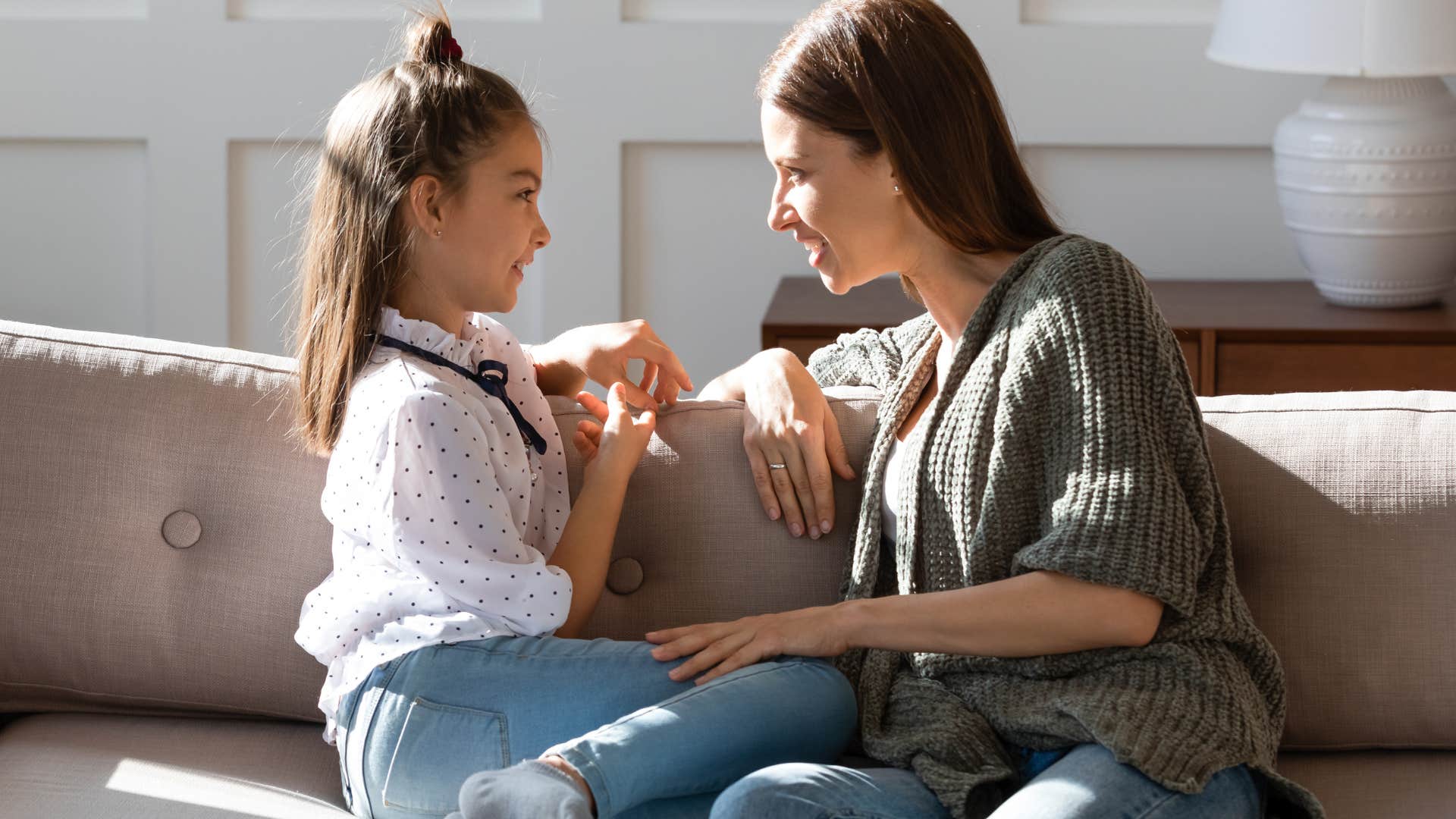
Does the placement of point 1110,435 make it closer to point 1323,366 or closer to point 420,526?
point 420,526

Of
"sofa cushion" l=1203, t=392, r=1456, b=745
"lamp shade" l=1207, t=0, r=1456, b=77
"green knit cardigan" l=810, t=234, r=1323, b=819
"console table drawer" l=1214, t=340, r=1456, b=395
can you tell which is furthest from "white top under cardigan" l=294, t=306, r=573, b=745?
"lamp shade" l=1207, t=0, r=1456, b=77

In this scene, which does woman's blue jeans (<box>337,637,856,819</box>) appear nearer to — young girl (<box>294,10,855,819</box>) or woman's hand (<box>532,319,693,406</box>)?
young girl (<box>294,10,855,819</box>)

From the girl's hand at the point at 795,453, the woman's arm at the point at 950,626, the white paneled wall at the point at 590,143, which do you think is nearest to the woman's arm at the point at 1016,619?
the woman's arm at the point at 950,626

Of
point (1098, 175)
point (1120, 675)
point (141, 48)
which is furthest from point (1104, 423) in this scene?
point (141, 48)

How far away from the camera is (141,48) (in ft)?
9.50

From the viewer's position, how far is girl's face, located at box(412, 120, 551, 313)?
1509mm

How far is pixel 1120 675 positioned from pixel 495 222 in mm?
708

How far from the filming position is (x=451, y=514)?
1365 mm

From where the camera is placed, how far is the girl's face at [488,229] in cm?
151

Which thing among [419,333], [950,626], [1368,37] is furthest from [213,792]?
[1368,37]

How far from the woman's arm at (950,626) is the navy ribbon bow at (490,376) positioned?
0.85 feet

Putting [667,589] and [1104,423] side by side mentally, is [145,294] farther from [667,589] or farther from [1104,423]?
[1104,423]

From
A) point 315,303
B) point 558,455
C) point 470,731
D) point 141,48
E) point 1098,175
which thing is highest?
point 141,48

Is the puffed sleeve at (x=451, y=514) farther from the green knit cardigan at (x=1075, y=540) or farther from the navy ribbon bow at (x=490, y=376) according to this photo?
the green knit cardigan at (x=1075, y=540)
